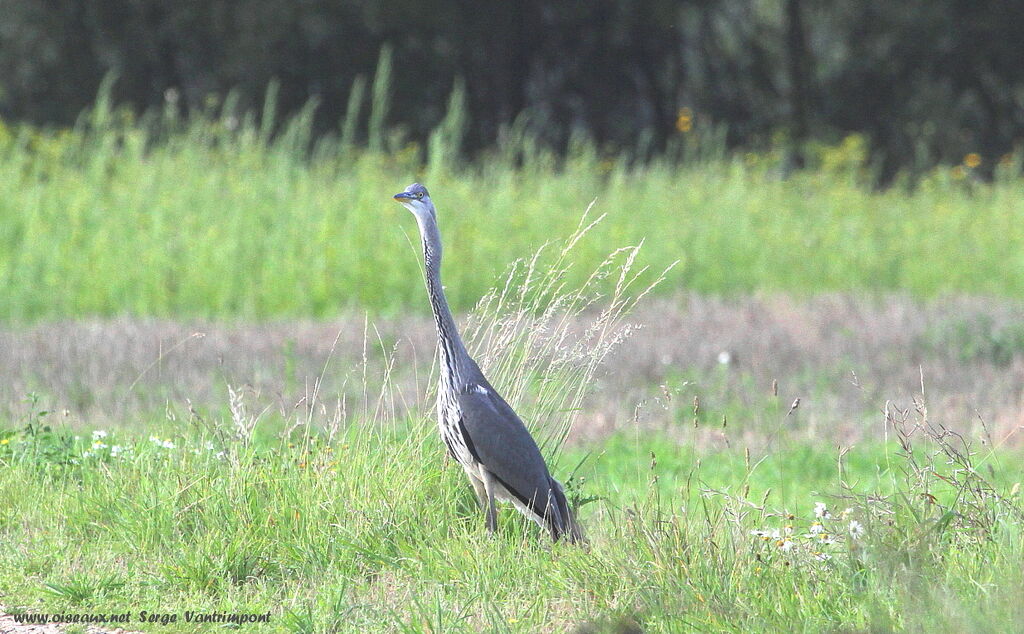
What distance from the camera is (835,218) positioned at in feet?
47.5

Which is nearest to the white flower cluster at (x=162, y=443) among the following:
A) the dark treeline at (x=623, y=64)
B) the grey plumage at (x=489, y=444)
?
the grey plumage at (x=489, y=444)

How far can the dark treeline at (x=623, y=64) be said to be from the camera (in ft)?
69.8

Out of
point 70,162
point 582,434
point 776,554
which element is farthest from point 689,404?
point 70,162

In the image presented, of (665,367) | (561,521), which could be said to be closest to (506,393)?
(561,521)

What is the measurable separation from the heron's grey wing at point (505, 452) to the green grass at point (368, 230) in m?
5.95

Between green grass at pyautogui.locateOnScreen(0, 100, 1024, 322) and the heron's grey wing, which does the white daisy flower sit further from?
green grass at pyautogui.locateOnScreen(0, 100, 1024, 322)

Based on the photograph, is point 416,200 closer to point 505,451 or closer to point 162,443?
point 505,451

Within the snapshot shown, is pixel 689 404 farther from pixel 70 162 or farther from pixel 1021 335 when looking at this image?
pixel 70 162

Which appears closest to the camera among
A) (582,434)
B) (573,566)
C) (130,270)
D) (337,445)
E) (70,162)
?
(573,566)

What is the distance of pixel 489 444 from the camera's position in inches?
185

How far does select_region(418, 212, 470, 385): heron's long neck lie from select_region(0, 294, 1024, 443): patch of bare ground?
1.79 meters

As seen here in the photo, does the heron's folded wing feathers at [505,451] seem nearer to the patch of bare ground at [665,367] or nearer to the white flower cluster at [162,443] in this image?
the white flower cluster at [162,443]

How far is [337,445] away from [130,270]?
243 inches

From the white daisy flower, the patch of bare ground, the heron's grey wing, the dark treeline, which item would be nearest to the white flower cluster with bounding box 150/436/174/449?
the patch of bare ground
